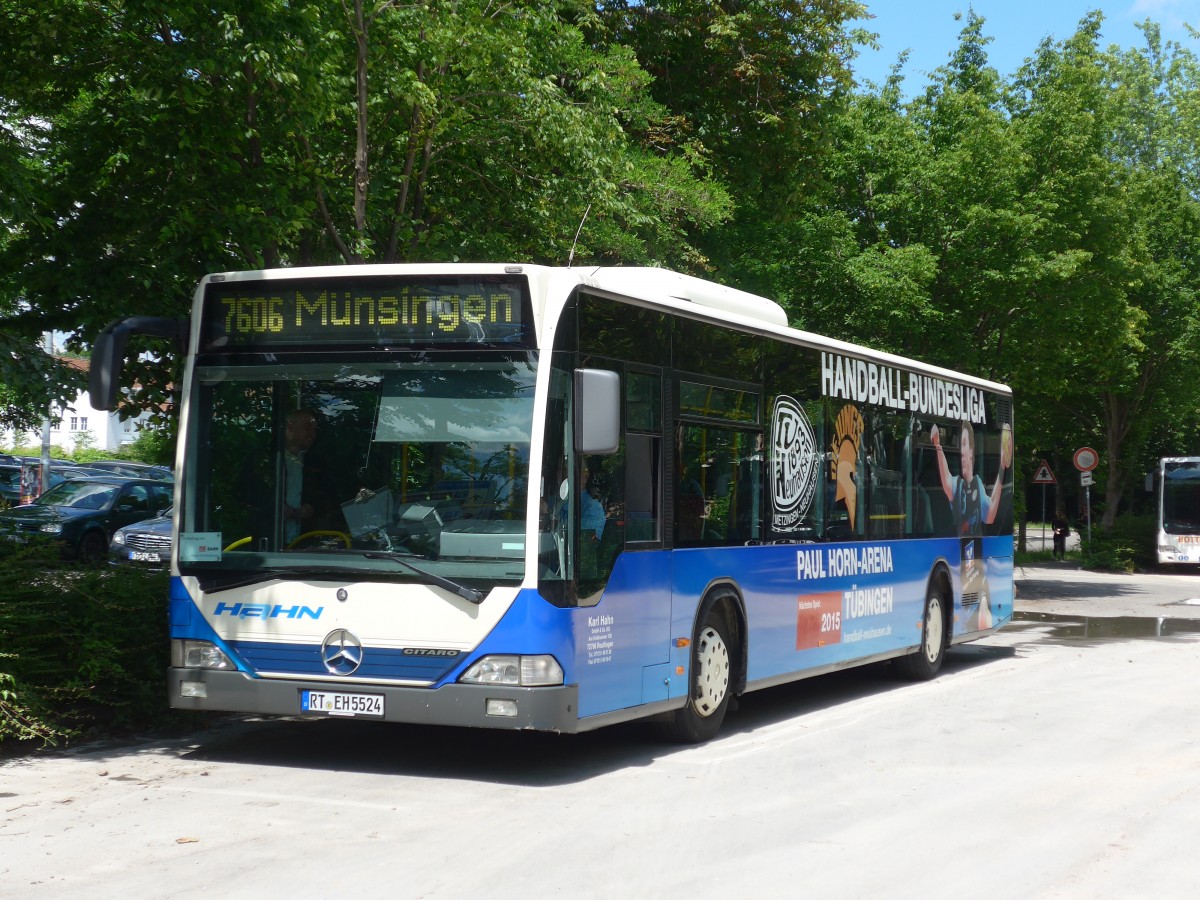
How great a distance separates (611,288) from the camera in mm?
9148

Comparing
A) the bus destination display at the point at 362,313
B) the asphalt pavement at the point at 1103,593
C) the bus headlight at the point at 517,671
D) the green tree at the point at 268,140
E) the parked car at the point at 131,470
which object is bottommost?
the asphalt pavement at the point at 1103,593

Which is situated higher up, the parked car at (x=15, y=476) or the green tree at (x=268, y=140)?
the green tree at (x=268, y=140)

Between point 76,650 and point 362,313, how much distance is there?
3041 millimetres

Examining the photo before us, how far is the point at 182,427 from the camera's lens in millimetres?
9164

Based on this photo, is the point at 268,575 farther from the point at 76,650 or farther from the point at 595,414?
the point at 595,414

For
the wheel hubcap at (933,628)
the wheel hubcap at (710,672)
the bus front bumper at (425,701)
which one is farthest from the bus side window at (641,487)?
the wheel hubcap at (933,628)

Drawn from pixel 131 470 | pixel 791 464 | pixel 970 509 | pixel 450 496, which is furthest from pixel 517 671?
pixel 131 470

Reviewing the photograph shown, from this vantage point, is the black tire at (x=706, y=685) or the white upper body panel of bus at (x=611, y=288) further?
the black tire at (x=706, y=685)

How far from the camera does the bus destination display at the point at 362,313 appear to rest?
8.66 m

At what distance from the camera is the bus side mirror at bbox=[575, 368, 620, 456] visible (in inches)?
332

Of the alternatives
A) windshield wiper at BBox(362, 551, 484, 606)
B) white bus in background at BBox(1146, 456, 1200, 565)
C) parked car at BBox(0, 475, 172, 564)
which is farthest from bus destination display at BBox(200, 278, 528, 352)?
white bus in background at BBox(1146, 456, 1200, 565)

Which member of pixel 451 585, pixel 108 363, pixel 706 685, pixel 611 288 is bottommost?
pixel 706 685

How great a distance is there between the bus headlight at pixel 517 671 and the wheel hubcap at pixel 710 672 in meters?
2.05

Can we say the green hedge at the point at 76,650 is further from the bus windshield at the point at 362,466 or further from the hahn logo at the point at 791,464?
the hahn logo at the point at 791,464
